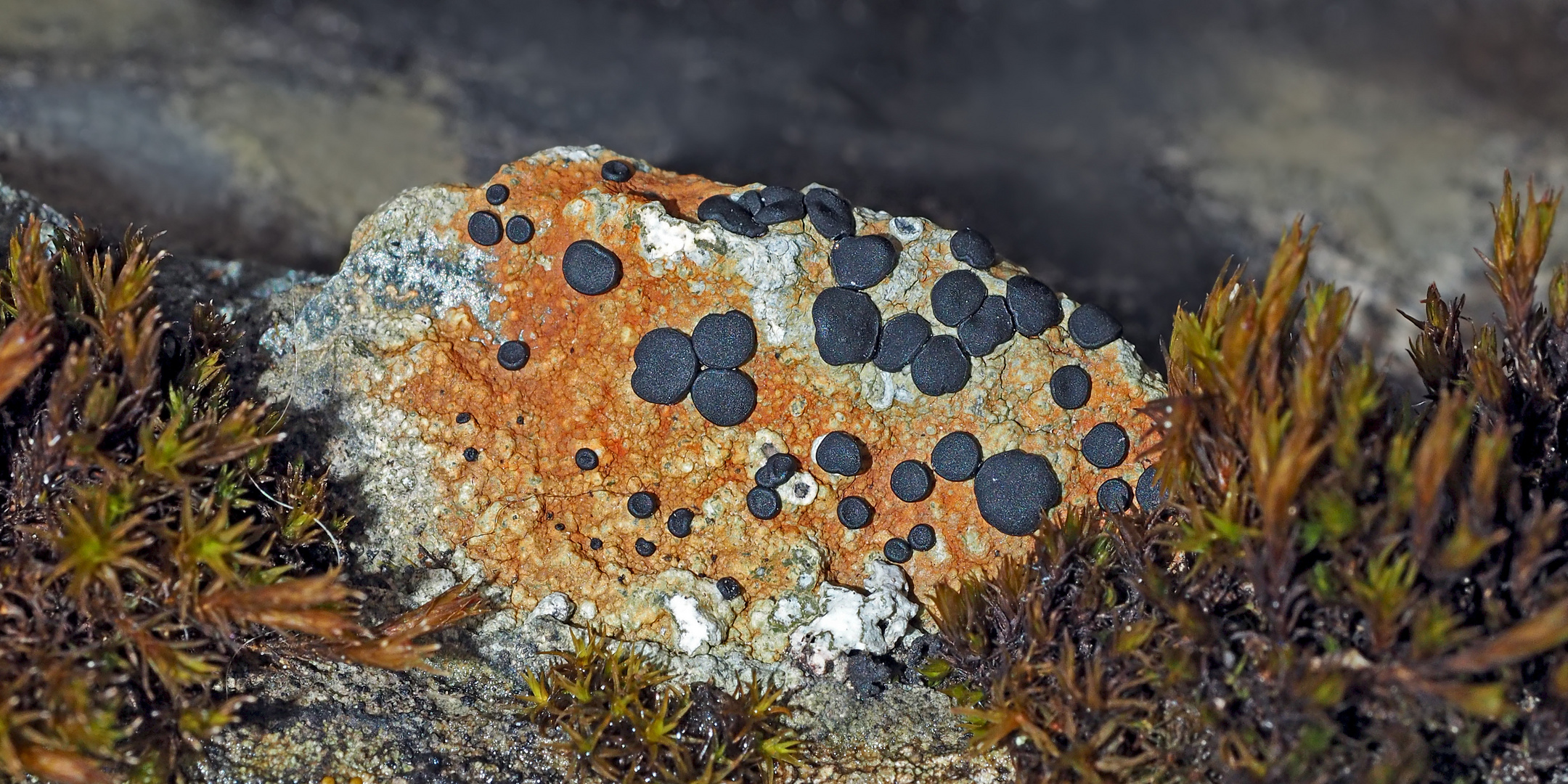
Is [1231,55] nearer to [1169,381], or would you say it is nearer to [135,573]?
[1169,381]

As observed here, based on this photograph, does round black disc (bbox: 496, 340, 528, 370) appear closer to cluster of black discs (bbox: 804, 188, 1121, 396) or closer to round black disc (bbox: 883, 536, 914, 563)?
cluster of black discs (bbox: 804, 188, 1121, 396)

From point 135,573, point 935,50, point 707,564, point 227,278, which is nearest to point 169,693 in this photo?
point 135,573

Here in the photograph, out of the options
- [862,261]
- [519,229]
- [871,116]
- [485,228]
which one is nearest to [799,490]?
[862,261]

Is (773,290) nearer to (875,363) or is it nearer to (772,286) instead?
(772,286)

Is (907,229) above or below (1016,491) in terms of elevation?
above

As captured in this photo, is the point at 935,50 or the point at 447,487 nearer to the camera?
the point at 447,487

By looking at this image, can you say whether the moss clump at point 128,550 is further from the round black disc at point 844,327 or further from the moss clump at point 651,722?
the round black disc at point 844,327

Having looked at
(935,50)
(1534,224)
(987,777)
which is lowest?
(987,777)

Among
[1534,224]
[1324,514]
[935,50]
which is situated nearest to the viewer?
[1324,514]
